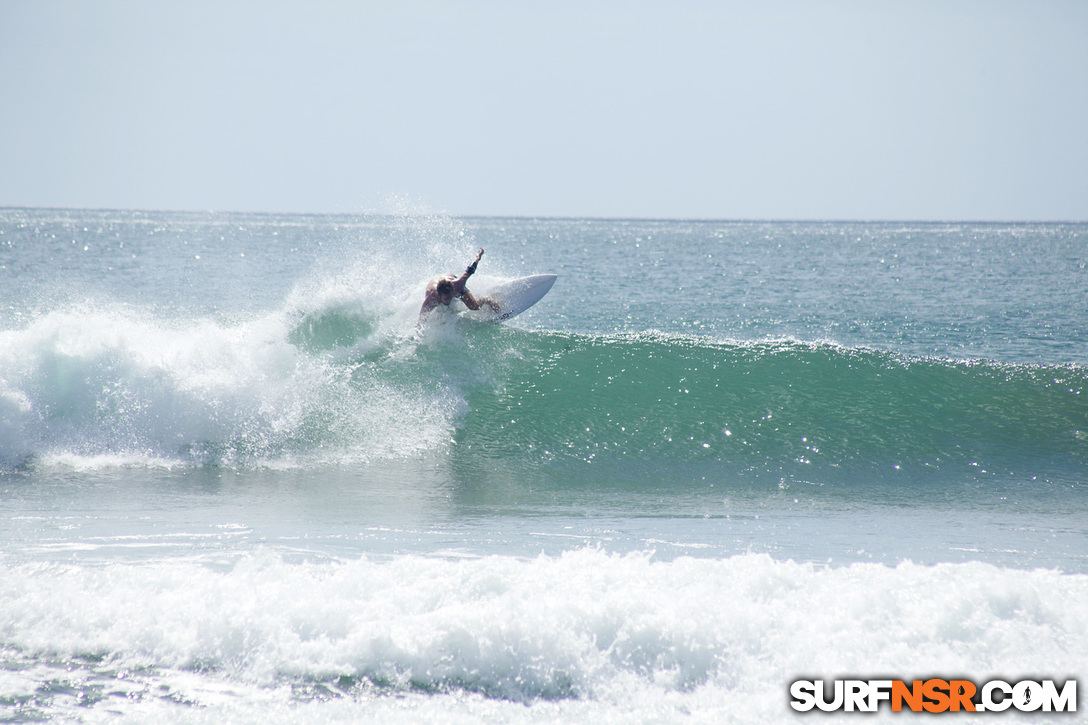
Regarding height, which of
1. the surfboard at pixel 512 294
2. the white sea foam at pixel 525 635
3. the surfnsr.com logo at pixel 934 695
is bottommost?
the surfnsr.com logo at pixel 934 695

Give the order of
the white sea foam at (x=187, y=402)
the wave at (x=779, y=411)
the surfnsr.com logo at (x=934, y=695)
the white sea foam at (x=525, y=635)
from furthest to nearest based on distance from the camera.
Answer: the wave at (x=779, y=411) → the white sea foam at (x=187, y=402) → the white sea foam at (x=525, y=635) → the surfnsr.com logo at (x=934, y=695)

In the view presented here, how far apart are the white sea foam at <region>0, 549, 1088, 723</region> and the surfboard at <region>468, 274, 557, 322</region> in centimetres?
711

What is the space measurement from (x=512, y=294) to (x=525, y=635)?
8.20 meters

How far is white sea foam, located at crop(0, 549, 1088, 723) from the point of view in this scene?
3584 millimetres

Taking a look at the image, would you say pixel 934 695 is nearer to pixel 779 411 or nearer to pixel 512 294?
pixel 779 411

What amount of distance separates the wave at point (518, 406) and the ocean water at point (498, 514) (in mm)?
43

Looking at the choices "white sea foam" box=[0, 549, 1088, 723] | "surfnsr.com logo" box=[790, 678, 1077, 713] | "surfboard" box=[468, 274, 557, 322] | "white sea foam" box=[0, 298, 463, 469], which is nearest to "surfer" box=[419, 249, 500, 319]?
"surfboard" box=[468, 274, 557, 322]

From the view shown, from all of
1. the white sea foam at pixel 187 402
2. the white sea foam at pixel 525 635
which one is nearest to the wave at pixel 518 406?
the white sea foam at pixel 187 402

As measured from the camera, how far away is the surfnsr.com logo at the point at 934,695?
345 centimetres

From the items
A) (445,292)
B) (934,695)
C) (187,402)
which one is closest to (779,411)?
(445,292)

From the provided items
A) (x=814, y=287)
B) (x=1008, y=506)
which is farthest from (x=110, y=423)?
(x=814, y=287)

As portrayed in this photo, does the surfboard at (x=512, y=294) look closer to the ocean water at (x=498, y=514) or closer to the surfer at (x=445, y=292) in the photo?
the ocean water at (x=498, y=514)

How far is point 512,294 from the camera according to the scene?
1169 centimetres

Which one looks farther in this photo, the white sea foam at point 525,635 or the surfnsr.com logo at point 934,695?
the white sea foam at point 525,635
